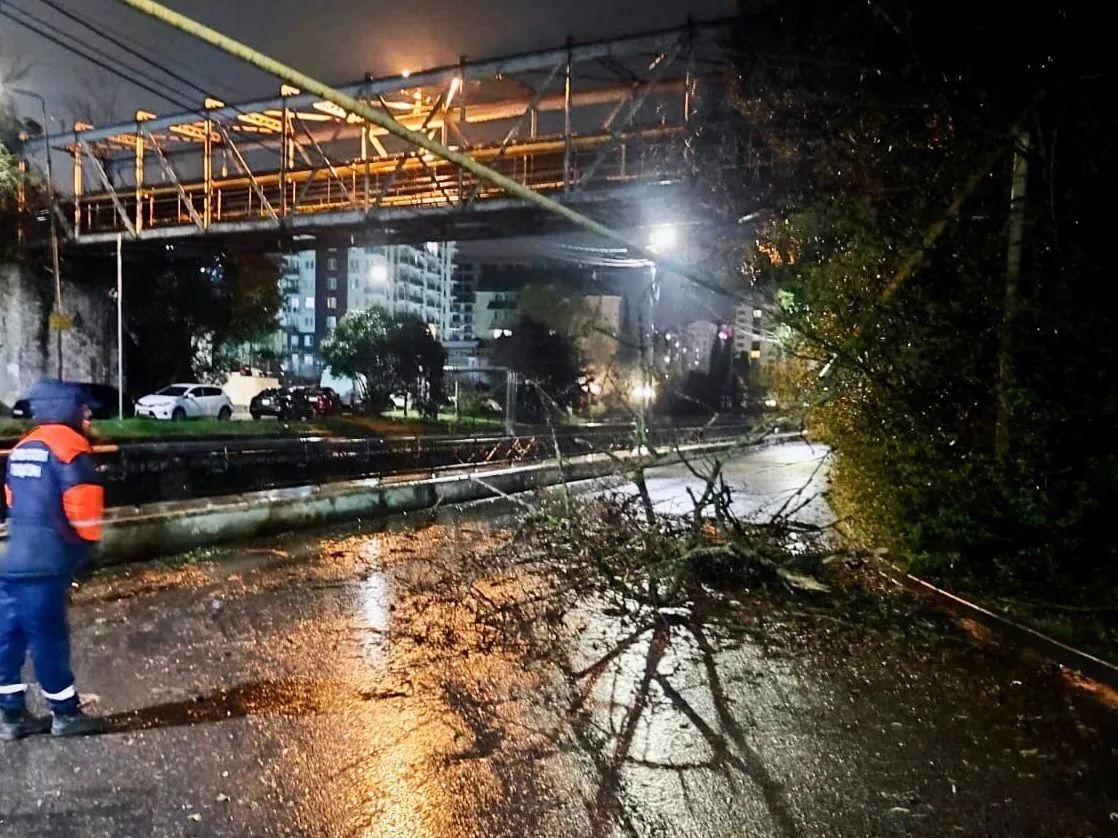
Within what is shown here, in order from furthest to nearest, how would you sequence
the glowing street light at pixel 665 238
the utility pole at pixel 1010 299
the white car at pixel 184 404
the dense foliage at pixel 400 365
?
the dense foliage at pixel 400 365, the white car at pixel 184 404, the glowing street light at pixel 665 238, the utility pole at pixel 1010 299

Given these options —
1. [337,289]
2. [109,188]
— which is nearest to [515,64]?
[109,188]

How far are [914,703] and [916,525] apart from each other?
286 centimetres

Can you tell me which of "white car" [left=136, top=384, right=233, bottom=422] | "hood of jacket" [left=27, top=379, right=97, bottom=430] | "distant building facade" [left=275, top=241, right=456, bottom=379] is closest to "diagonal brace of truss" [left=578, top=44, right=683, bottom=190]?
"hood of jacket" [left=27, top=379, right=97, bottom=430]

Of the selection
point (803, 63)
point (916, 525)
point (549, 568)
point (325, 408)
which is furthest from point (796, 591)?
point (325, 408)

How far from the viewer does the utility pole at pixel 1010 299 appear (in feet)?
23.1

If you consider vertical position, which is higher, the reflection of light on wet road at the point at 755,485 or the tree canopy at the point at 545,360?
the tree canopy at the point at 545,360

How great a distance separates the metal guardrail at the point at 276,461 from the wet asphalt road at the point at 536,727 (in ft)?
20.7

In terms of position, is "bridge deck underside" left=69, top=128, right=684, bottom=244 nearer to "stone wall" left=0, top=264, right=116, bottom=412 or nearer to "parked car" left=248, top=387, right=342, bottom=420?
"stone wall" left=0, top=264, right=116, bottom=412

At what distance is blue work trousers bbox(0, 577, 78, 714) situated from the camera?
4.11 m

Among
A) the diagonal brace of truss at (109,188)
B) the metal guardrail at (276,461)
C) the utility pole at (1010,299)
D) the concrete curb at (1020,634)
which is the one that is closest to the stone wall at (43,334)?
the diagonal brace of truss at (109,188)

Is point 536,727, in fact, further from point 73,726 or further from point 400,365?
point 400,365

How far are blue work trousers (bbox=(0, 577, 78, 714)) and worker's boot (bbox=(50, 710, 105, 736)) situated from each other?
47 mm

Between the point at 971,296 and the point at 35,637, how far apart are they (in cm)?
755

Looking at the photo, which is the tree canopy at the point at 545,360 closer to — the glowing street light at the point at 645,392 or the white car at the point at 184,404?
the white car at the point at 184,404
